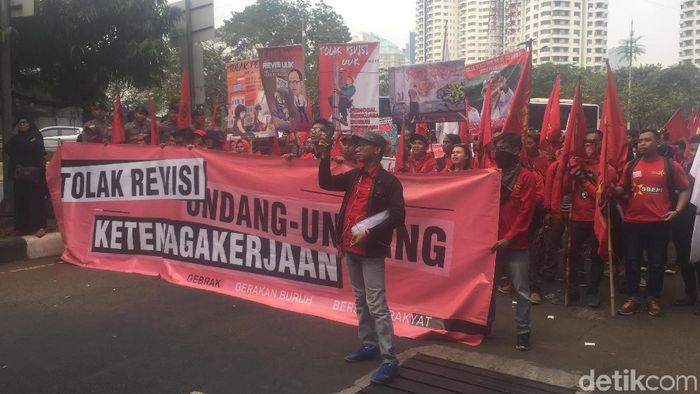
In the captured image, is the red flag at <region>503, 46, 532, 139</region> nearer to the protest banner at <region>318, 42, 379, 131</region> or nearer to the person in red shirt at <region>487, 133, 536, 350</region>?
the person in red shirt at <region>487, 133, 536, 350</region>

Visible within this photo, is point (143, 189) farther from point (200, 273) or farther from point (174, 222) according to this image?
point (200, 273)

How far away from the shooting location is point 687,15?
289 feet

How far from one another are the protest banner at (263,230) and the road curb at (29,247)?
479 mm

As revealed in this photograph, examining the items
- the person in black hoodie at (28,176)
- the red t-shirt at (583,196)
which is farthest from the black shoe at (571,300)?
the person in black hoodie at (28,176)

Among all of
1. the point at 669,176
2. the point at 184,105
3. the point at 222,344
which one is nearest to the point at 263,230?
the point at 222,344

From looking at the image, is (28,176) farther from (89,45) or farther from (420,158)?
(420,158)

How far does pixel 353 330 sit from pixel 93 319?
2.32 metres

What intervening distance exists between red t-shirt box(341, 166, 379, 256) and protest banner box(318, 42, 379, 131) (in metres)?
2.72

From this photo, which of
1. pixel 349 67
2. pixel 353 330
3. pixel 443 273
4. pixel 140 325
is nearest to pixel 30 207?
pixel 140 325

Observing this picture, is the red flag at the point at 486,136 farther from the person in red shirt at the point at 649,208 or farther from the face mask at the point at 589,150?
the person in red shirt at the point at 649,208

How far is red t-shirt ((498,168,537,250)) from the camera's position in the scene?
4574mm

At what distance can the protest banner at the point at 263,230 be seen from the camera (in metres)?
4.84

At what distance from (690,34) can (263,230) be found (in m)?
102

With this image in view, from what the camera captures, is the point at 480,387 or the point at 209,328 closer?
the point at 480,387
